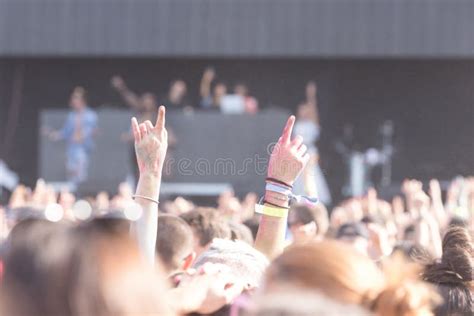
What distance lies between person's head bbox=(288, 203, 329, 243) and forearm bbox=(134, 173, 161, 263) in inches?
93.0

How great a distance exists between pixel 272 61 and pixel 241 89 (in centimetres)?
163

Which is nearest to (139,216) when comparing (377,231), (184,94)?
(377,231)

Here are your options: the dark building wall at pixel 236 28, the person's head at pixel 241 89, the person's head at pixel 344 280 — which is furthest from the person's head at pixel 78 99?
the person's head at pixel 344 280

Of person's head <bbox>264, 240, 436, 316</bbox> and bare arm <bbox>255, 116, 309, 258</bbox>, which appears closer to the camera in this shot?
person's head <bbox>264, 240, 436, 316</bbox>

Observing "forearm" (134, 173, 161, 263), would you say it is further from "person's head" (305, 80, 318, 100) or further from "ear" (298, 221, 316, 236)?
"person's head" (305, 80, 318, 100)

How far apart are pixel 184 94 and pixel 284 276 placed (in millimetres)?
16923

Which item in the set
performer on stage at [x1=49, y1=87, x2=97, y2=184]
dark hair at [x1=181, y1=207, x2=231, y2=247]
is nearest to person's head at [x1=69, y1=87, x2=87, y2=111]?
performer on stage at [x1=49, y1=87, x2=97, y2=184]

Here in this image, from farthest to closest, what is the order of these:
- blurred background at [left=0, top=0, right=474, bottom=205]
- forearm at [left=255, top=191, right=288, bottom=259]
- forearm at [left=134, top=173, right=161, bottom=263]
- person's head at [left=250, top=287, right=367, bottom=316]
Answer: blurred background at [left=0, top=0, right=474, bottom=205] → forearm at [left=255, top=191, right=288, bottom=259] → forearm at [left=134, top=173, right=161, bottom=263] → person's head at [left=250, top=287, right=367, bottom=316]

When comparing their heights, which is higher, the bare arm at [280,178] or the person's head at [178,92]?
the person's head at [178,92]

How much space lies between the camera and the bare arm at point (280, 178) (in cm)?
336

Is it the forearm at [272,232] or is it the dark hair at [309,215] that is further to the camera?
the dark hair at [309,215]

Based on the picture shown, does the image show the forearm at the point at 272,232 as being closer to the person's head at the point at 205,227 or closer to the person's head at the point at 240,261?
the person's head at the point at 240,261

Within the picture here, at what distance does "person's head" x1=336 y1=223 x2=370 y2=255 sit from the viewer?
565 cm

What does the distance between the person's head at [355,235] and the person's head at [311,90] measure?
13.0m
